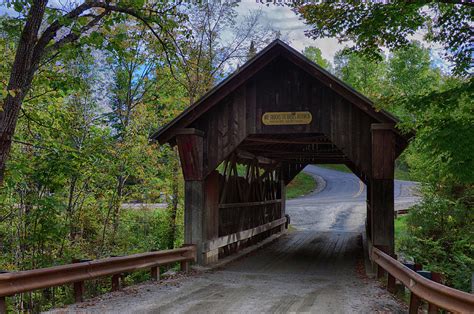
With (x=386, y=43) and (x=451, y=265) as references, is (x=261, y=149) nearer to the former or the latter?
(x=386, y=43)

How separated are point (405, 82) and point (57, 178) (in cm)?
3601

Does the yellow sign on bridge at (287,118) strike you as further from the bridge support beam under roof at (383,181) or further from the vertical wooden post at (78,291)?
the vertical wooden post at (78,291)

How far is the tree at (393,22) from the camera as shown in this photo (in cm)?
774

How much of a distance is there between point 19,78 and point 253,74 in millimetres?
5038

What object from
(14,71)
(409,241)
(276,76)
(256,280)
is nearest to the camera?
(14,71)

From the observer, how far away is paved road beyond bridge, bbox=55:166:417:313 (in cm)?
600

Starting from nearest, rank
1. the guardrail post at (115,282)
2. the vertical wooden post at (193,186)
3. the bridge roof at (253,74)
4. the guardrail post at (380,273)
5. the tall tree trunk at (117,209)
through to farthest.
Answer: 1. the guardrail post at (115,282)
2. the guardrail post at (380,273)
3. the bridge roof at (253,74)
4. the vertical wooden post at (193,186)
5. the tall tree trunk at (117,209)

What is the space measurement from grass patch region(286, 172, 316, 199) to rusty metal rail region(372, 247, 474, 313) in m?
28.2

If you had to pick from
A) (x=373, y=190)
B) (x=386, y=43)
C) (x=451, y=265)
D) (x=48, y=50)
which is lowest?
(x=451, y=265)

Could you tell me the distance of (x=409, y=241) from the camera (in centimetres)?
1516

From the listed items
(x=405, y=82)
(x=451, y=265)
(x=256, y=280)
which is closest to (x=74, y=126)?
(x=256, y=280)

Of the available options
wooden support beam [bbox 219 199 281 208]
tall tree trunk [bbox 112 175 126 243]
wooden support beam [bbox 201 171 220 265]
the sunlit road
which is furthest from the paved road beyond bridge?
the sunlit road

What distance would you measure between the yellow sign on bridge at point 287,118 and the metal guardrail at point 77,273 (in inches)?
139

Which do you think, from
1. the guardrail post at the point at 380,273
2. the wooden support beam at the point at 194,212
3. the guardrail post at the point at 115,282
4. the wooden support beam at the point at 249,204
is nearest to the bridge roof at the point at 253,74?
the wooden support beam at the point at 194,212
